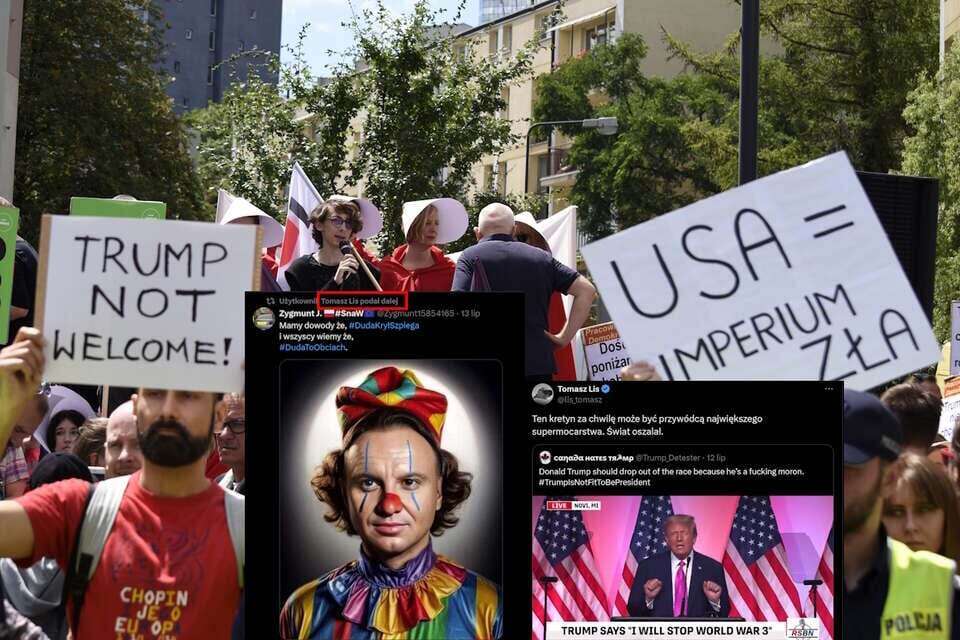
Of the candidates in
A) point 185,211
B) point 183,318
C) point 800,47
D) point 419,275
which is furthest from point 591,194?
point 183,318

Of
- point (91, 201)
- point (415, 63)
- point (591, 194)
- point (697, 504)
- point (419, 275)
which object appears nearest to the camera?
point (697, 504)

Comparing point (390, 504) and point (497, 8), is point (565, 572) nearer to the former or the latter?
point (390, 504)

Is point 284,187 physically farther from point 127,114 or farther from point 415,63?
point 127,114

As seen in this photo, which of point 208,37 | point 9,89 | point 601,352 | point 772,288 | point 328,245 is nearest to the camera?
point 772,288

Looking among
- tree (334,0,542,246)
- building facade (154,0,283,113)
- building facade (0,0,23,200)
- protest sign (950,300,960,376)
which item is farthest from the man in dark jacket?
building facade (154,0,283,113)

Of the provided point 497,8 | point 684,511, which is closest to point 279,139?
point 684,511

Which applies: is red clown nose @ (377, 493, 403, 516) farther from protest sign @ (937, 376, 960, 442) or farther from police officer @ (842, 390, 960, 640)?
protest sign @ (937, 376, 960, 442)

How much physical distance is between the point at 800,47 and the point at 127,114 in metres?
15.6

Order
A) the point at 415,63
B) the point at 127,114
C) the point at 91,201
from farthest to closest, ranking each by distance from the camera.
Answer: the point at 127,114, the point at 415,63, the point at 91,201

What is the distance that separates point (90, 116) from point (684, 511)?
3156 centimetres

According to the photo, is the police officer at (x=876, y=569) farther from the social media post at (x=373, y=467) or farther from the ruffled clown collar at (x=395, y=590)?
the ruffled clown collar at (x=395, y=590)

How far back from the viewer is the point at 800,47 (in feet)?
122

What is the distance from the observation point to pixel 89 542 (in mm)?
3355

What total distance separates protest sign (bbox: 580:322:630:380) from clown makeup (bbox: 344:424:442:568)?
302 inches
